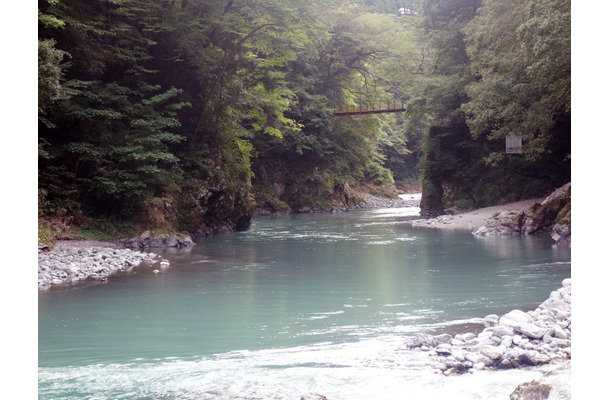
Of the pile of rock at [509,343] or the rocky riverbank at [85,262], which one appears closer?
the pile of rock at [509,343]

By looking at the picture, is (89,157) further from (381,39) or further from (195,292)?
(381,39)

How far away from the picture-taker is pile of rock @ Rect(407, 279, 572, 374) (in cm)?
506

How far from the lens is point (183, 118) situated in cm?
1861

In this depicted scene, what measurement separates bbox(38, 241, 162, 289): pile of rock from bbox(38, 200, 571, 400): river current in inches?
21.7

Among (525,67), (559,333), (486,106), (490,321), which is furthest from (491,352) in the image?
(486,106)

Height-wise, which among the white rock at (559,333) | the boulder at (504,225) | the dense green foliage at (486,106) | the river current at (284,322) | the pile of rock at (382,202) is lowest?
the river current at (284,322)

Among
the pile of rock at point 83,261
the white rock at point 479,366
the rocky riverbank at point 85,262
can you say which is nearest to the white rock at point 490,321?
the white rock at point 479,366

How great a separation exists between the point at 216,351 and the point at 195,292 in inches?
136

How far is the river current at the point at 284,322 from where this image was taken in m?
4.91

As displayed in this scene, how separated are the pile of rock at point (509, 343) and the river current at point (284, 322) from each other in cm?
18

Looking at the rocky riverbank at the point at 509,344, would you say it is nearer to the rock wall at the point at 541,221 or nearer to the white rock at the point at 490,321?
the white rock at the point at 490,321

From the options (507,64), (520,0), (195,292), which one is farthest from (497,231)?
(195,292)

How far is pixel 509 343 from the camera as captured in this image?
5.42 metres

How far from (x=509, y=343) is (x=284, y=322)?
277 cm
